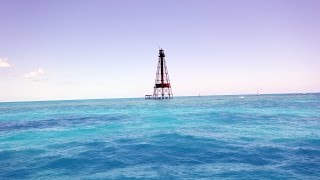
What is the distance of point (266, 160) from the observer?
13.2 m

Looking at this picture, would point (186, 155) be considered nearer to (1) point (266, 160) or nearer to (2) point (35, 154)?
(1) point (266, 160)

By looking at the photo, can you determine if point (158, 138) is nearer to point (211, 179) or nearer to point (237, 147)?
point (237, 147)

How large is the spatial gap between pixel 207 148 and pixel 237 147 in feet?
5.88

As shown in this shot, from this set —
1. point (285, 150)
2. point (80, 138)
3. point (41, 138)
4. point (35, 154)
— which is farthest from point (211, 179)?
point (41, 138)

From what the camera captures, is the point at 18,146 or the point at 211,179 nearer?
the point at 211,179

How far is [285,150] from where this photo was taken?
49.1 ft

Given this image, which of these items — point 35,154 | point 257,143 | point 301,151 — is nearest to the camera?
point 301,151

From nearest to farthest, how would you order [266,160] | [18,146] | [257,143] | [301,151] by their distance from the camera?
[266,160], [301,151], [257,143], [18,146]

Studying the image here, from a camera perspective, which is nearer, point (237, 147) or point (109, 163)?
point (109, 163)

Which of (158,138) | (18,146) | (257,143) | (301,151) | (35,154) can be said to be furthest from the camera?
(158,138)

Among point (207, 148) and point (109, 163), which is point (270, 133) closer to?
point (207, 148)

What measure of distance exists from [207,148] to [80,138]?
33.5 feet

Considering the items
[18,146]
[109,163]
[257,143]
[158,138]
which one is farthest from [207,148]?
[18,146]

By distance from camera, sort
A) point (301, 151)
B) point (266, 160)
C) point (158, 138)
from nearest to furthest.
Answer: point (266, 160)
point (301, 151)
point (158, 138)
